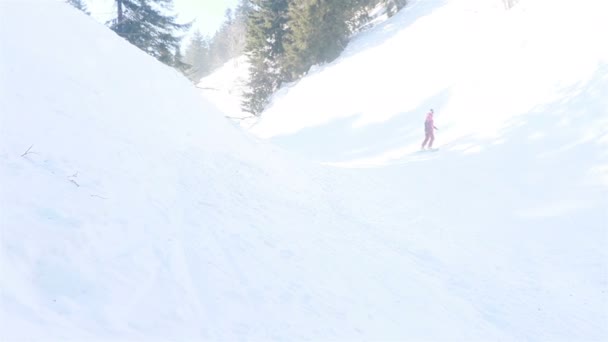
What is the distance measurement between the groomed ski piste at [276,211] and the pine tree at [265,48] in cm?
1783

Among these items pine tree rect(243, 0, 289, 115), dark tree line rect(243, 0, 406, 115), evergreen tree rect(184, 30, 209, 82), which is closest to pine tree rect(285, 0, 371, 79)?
dark tree line rect(243, 0, 406, 115)

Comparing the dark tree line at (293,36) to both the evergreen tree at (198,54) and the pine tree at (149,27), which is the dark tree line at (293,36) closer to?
the pine tree at (149,27)

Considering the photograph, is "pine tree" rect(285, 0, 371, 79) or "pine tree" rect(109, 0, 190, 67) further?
"pine tree" rect(285, 0, 371, 79)

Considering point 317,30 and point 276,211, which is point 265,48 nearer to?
point 317,30

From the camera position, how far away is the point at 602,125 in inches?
515

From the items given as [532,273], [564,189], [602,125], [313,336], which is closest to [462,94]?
[602,125]

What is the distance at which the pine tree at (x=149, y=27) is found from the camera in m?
22.0

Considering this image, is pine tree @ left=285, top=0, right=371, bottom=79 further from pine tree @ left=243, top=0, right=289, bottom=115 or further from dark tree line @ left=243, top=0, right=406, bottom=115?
pine tree @ left=243, top=0, right=289, bottom=115

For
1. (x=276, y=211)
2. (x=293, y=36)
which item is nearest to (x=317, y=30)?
(x=293, y=36)

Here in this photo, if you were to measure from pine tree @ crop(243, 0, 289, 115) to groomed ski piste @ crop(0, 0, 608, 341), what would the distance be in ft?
58.5

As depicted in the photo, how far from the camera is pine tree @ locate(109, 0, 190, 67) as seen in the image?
2203cm

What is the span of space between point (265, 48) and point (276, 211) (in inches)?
1076

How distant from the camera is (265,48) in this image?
34.2 metres

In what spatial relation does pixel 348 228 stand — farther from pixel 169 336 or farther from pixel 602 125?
pixel 602 125
